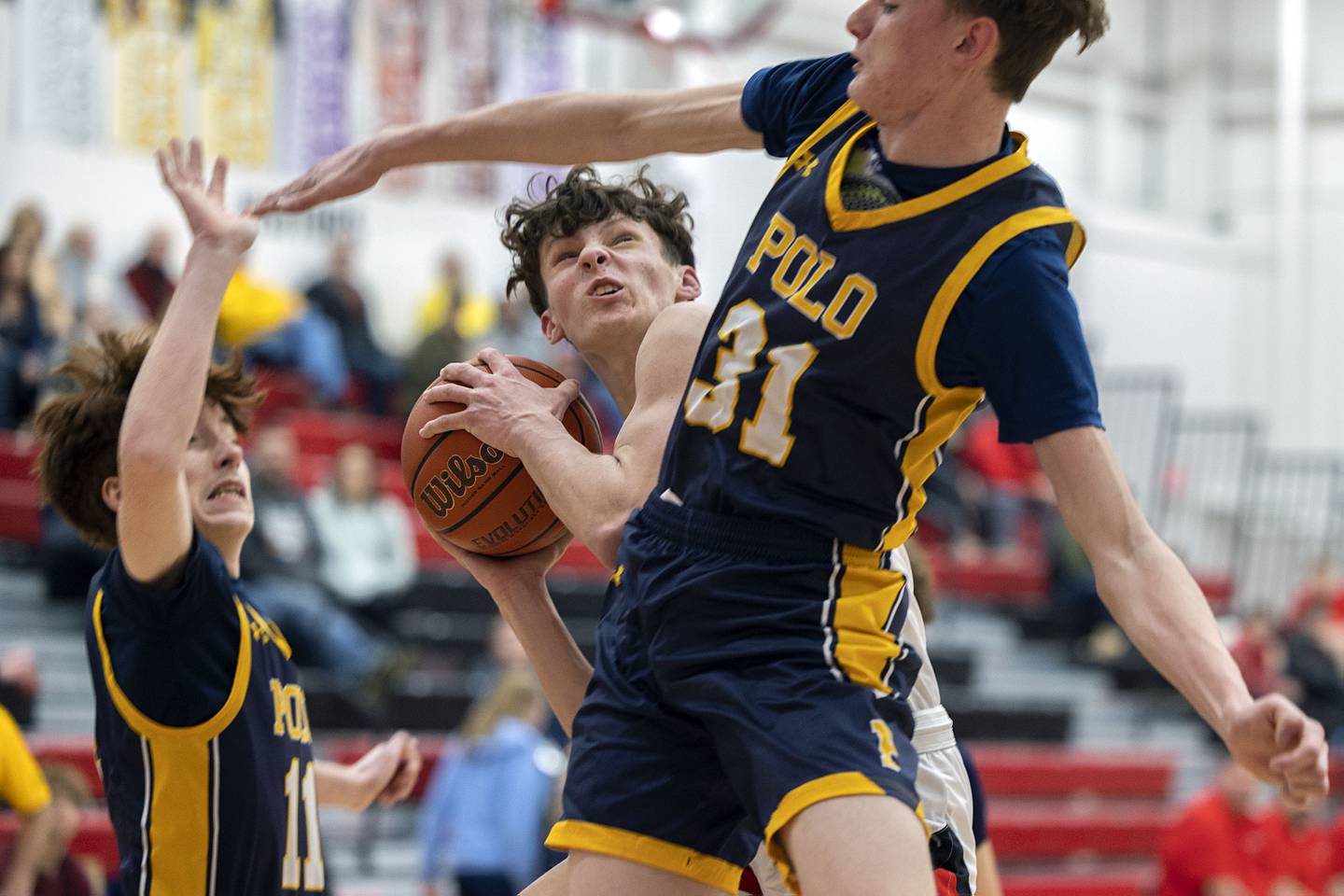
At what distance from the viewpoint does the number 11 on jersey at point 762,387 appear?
7.82 feet

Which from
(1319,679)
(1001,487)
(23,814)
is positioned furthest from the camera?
(1001,487)

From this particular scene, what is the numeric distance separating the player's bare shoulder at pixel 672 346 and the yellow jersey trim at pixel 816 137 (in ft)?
0.88

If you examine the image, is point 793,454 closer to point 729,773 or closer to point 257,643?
point 729,773

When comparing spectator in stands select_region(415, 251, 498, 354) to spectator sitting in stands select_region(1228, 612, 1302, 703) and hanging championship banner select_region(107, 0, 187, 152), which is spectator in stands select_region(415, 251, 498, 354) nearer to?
hanging championship banner select_region(107, 0, 187, 152)

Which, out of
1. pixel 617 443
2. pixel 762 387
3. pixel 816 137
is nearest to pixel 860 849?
pixel 762 387

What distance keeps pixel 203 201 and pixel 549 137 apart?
23.4 inches

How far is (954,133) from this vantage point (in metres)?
2.38

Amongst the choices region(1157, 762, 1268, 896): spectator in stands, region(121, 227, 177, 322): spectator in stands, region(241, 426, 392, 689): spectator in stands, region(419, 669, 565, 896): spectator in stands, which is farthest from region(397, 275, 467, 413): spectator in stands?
region(1157, 762, 1268, 896): spectator in stands

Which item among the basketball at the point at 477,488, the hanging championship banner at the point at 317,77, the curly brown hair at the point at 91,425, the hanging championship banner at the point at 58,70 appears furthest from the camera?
the hanging championship banner at the point at 317,77

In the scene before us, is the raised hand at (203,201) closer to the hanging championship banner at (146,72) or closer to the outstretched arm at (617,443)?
the outstretched arm at (617,443)

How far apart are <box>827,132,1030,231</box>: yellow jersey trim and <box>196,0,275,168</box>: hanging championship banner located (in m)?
9.97

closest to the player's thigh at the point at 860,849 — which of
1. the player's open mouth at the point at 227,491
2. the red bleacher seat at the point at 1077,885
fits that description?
the player's open mouth at the point at 227,491

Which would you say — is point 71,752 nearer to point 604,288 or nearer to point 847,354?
point 604,288

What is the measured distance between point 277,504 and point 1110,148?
1299 cm
